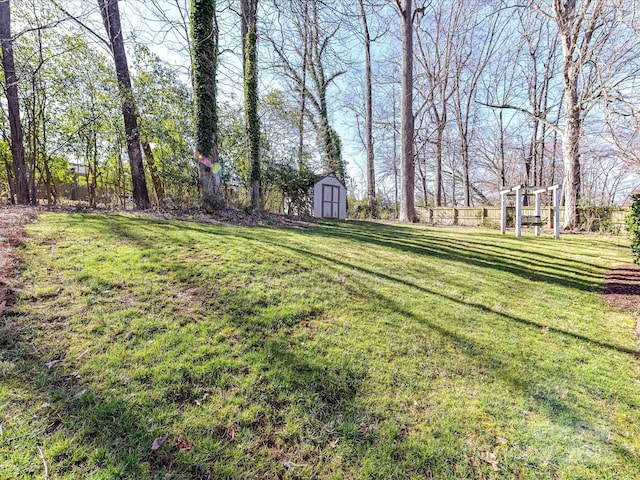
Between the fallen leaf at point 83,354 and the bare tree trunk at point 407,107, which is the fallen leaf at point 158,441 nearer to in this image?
the fallen leaf at point 83,354

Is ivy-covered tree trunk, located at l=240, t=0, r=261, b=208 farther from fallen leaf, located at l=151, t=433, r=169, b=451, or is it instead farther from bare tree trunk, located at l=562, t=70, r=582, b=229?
bare tree trunk, located at l=562, t=70, r=582, b=229

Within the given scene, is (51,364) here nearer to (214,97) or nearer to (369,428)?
(369,428)

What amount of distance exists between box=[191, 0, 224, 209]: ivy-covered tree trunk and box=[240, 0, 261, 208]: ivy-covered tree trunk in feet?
4.47

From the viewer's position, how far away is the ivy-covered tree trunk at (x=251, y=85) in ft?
26.3

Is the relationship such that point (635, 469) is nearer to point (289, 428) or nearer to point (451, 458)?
point (451, 458)

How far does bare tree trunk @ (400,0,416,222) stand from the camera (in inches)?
427

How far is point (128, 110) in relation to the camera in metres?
7.46

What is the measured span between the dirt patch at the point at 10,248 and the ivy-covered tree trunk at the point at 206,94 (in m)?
3.23

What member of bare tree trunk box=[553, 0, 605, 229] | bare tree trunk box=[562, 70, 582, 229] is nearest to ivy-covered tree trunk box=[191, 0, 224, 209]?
bare tree trunk box=[553, 0, 605, 229]

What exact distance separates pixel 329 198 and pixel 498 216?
7.50 meters

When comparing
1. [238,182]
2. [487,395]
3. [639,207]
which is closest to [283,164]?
[238,182]

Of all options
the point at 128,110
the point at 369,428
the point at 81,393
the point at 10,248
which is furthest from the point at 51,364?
the point at 128,110

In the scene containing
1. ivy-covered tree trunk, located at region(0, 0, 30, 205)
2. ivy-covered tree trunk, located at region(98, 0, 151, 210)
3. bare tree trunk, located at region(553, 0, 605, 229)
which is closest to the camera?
ivy-covered tree trunk, located at region(0, 0, 30, 205)

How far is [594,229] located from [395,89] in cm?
1453
